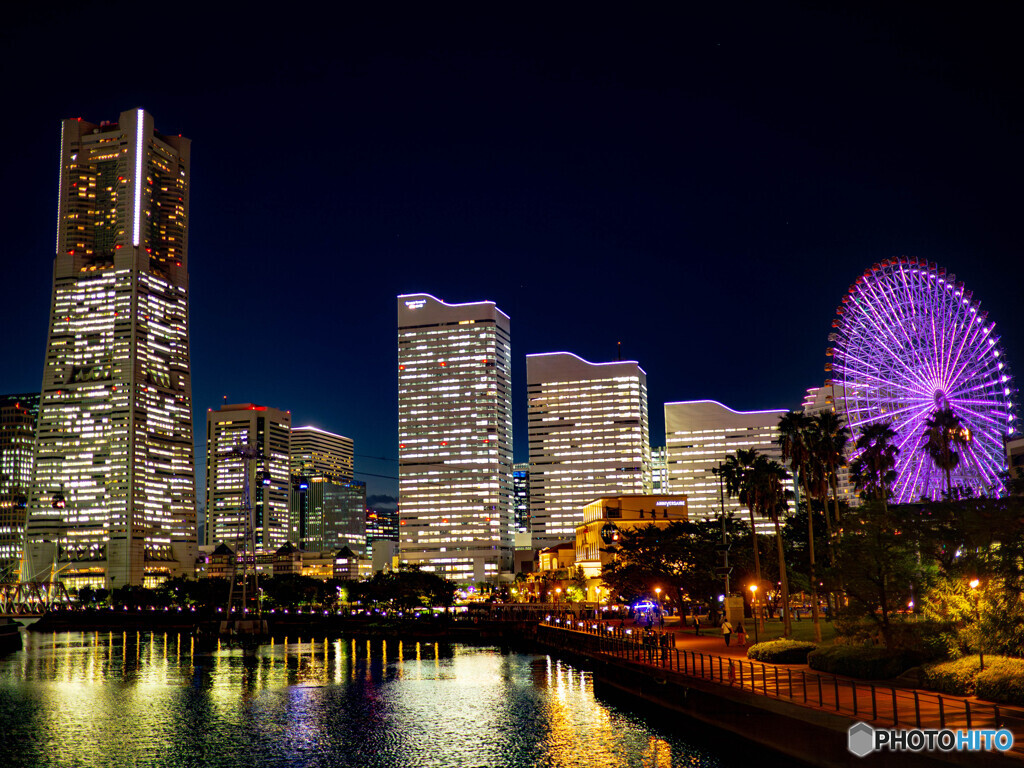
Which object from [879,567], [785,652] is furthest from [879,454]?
Answer: [785,652]

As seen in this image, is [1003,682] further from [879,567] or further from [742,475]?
[742,475]

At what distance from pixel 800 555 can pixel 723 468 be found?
72.3ft

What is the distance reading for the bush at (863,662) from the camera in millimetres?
41688

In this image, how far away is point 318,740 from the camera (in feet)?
164

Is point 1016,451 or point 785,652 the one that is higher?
point 1016,451

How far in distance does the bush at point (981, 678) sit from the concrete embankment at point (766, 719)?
6207 millimetres

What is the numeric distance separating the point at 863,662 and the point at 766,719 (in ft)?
24.8

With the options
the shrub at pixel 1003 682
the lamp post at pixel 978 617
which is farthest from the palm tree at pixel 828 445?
the shrub at pixel 1003 682

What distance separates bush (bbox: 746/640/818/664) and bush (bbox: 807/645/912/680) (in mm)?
4603

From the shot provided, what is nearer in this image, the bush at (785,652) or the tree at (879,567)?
the tree at (879,567)

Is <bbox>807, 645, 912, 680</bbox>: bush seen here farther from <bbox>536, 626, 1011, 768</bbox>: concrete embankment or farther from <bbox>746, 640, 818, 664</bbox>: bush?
<bbox>536, 626, 1011, 768</bbox>: concrete embankment

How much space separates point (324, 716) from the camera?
191 ft

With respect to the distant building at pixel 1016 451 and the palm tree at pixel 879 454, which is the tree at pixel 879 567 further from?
the distant building at pixel 1016 451

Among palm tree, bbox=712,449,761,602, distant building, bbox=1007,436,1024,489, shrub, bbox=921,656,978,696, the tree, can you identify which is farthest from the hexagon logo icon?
distant building, bbox=1007,436,1024,489
